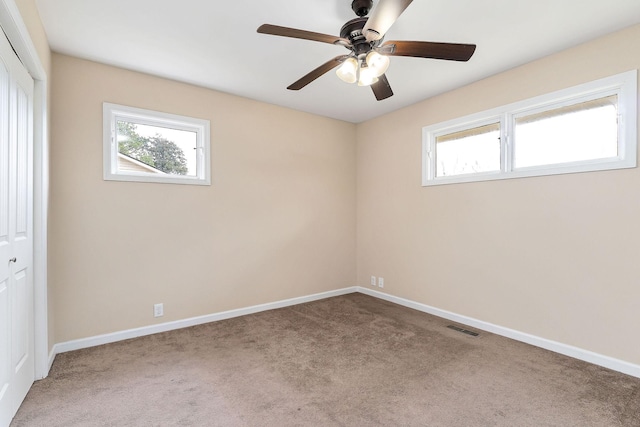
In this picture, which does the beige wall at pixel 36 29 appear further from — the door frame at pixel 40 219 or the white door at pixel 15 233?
the white door at pixel 15 233

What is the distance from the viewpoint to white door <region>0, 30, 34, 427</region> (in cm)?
166

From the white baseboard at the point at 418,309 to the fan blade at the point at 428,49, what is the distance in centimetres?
254

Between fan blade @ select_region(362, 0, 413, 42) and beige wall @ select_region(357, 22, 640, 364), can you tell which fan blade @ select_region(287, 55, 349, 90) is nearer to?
fan blade @ select_region(362, 0, 413, 42)

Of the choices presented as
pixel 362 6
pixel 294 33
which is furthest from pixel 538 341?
pixel 294 33

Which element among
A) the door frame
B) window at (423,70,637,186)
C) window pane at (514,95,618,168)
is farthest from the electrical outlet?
window pane at (514,95,618,168)

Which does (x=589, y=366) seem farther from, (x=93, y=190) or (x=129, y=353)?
(x=93, y=190)

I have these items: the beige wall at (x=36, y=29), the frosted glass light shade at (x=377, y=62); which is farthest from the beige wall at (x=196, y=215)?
the frosted glass light shade at (x=377, y=62)

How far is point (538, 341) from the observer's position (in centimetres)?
280

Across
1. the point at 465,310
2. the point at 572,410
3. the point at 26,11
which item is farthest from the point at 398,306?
the point at 26,11

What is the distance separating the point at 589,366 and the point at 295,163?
3.56m

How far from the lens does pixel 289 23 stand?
2.27 metres

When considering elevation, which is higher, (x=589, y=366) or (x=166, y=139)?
(x=166, y=139)

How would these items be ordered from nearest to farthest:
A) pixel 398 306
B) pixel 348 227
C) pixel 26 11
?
pixel 26 11 → pixel 398 306 → pixel 348 227

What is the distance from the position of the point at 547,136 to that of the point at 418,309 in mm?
2327
